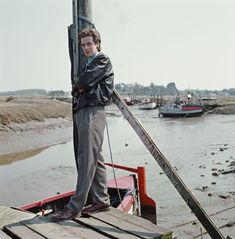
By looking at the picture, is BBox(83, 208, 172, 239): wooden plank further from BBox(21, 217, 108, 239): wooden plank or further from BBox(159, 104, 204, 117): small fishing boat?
BBox(159, 104, 204, 117): small fishing boat

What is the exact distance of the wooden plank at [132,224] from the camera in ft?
11.8

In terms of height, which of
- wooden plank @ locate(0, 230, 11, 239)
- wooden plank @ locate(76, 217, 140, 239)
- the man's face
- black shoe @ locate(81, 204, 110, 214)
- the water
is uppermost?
the man's face

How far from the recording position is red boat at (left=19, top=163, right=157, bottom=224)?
7.39 meters

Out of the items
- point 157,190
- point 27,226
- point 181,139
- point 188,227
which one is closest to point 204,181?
point 157,190

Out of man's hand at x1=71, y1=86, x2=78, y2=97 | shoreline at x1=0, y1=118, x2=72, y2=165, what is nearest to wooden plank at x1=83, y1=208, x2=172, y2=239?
man's hand at x1=71, y1=86, x2=78, y2=97

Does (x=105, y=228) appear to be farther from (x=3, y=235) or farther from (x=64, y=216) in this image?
(x=3, y=235)

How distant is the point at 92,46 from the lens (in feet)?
13.9

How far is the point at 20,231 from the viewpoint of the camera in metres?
3.76

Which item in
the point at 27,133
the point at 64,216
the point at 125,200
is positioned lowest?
the point at 27,133

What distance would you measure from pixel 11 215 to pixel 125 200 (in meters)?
3.48

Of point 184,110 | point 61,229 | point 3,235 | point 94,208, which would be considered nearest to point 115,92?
point 94,208

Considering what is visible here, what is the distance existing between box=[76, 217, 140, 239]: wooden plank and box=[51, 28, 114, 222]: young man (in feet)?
0.55

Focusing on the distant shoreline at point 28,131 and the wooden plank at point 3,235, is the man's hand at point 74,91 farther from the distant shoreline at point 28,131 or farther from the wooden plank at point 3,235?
the distant shoreline at point 28,131

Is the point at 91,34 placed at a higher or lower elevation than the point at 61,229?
higher
